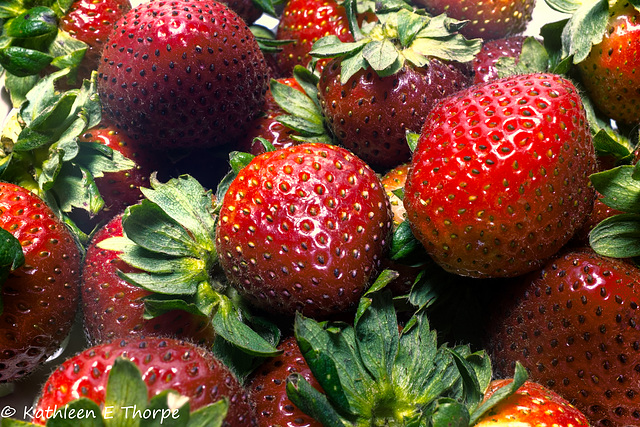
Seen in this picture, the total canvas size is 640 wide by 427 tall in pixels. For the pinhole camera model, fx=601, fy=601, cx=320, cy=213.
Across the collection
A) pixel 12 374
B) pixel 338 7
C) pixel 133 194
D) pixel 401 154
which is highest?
pixel 338 7

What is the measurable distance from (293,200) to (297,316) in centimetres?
18

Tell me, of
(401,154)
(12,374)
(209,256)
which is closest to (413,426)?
(209,256)

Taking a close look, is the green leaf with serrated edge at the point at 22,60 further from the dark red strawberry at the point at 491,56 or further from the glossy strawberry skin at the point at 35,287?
the dark red strawberry at the point at 491,56

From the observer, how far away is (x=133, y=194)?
1352 millimetres

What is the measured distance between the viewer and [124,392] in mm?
705

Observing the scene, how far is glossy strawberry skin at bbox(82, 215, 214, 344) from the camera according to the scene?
1028mm

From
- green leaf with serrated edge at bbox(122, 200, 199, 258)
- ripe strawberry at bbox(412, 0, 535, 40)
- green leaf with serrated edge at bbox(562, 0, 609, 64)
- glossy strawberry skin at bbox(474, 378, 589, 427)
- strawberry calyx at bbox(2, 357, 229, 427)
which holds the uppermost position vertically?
green leaf with serrated edge at bbox(562, 0, 609, 64)

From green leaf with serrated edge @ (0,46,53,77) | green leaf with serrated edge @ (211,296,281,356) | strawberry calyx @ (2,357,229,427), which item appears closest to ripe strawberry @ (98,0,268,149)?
green leaf with serrated edge @ (0,46,53,77)

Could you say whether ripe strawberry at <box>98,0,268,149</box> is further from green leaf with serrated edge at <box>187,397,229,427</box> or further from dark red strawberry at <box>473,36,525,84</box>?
green leaf with serrated edge at <box>187,397,229,427</box>

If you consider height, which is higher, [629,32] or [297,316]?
[629,32]

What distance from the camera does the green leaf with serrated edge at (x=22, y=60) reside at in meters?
1.29

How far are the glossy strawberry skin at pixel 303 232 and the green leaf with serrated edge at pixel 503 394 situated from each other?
258 millimetres

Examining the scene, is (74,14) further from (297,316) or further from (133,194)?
(297,316)

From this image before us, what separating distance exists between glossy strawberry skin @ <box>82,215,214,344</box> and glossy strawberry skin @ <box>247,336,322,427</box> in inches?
5.2
